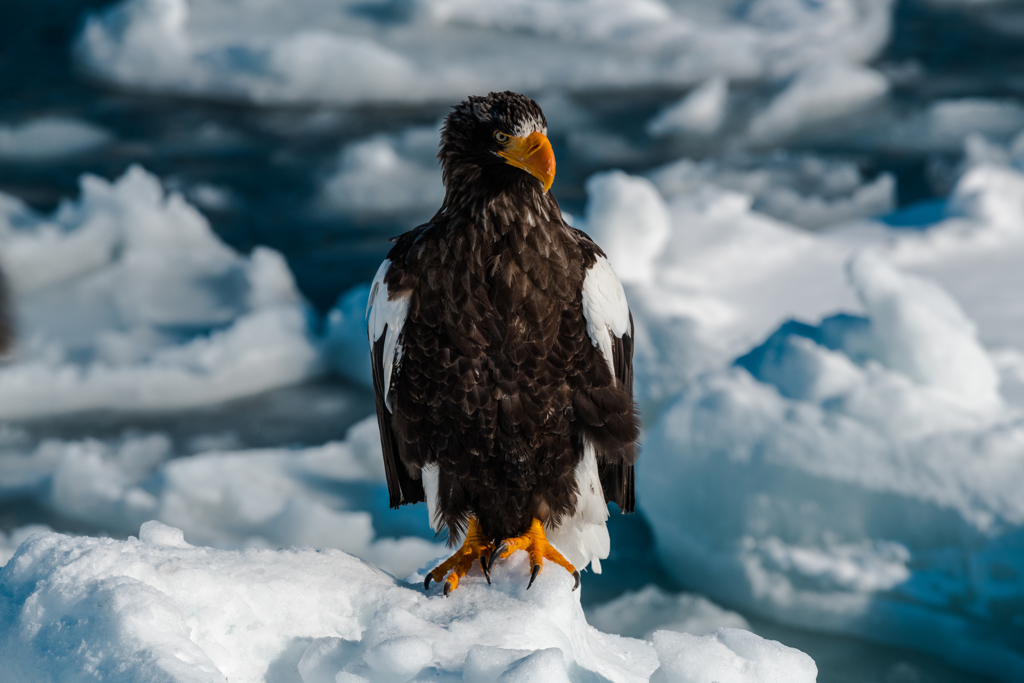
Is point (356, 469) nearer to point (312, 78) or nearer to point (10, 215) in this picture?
point (10, 215)

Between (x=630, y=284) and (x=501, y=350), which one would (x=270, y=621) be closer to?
(x=501, y=350)

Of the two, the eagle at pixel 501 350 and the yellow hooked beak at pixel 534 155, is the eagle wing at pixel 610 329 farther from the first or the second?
the yellow hooked beak at pixel 534 155

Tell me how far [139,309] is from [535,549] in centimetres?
659

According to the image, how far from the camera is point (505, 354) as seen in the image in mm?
2562

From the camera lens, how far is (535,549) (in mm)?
2709

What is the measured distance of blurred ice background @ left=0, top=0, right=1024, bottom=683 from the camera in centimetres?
474

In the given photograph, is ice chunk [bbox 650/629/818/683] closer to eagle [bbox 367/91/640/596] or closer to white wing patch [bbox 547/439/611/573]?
eagle [bbox 367/91/640/596]

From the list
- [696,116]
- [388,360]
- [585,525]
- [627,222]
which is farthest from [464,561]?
[696,116]

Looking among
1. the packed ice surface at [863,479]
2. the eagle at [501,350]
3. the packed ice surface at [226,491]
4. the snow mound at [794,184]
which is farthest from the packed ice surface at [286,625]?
the snow mound at [794,184]

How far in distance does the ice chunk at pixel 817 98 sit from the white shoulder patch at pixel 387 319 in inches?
365

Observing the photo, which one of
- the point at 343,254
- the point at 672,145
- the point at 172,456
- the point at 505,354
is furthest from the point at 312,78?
the point at 505,354

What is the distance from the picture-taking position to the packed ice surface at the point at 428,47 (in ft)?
39.8

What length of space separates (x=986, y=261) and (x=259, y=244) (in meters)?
6.57

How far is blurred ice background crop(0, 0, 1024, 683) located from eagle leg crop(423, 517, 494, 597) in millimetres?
356
